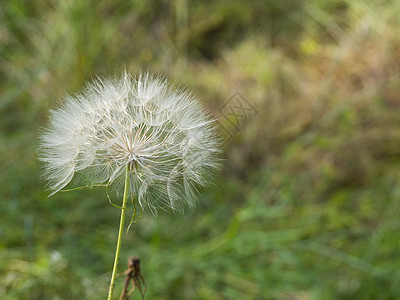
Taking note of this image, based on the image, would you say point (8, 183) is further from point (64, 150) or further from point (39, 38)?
point (64, 150)

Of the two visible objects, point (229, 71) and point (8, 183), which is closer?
point (8, 183)

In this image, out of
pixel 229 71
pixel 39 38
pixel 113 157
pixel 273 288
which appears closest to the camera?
pixel 113 157

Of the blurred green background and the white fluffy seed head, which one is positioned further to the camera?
the blurred green background

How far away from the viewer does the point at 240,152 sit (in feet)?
11.8

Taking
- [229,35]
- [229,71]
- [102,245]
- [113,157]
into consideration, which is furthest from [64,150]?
[229,35]

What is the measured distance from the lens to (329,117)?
10.6 ft

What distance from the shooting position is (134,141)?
3.15 feet

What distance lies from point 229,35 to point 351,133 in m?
1.85

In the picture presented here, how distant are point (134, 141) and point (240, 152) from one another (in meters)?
2.68

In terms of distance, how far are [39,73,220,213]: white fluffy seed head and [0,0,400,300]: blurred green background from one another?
1.21 feet

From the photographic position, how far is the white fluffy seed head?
3.05 feet

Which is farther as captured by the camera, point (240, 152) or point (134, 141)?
point (240, 152)

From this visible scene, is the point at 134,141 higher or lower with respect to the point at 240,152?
lower

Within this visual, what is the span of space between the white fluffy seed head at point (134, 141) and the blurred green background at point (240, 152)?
37cm
